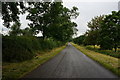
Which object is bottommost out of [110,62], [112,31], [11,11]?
[110,62]

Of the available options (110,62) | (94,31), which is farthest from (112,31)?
(110,62)

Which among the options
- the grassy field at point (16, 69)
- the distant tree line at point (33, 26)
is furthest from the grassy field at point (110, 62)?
the distant tree line at point (33, 26)

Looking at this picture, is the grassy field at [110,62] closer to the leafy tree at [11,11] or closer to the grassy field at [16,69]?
the grassy field at [16,69]

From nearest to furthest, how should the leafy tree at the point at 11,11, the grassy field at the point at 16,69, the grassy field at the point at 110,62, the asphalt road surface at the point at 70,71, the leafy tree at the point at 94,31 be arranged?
the asphalt road surface at the point at 70,71 → the grassy field at the point at 16,69 → the grassy field at the point at 110,62 → the leafy tree at the point at 11,11 → the leafy tree at the point at 94,31

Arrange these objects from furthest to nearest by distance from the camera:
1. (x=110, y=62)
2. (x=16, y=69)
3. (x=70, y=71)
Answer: (x=110, y=62), (x=16, y=69), (x=70, y=71)

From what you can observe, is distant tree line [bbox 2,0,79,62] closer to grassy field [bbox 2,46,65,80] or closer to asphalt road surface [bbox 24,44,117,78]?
grassy field [bbox 2,46,65,80]

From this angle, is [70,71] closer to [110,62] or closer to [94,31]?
[110,62]

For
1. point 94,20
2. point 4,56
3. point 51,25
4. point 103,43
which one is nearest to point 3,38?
point 4,56

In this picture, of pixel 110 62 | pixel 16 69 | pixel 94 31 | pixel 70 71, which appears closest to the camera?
pixel 70 71

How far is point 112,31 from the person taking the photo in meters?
25.7

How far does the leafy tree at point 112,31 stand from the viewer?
2489cm

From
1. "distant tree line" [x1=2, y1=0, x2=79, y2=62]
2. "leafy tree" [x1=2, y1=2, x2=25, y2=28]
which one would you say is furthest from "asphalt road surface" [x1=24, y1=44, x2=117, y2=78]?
"leafy tree" [x1=2, y1=2, x2=25, y2=28]

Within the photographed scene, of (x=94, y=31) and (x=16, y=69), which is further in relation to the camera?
(x=94, y=31)

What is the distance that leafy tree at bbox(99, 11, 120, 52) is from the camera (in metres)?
24.9
